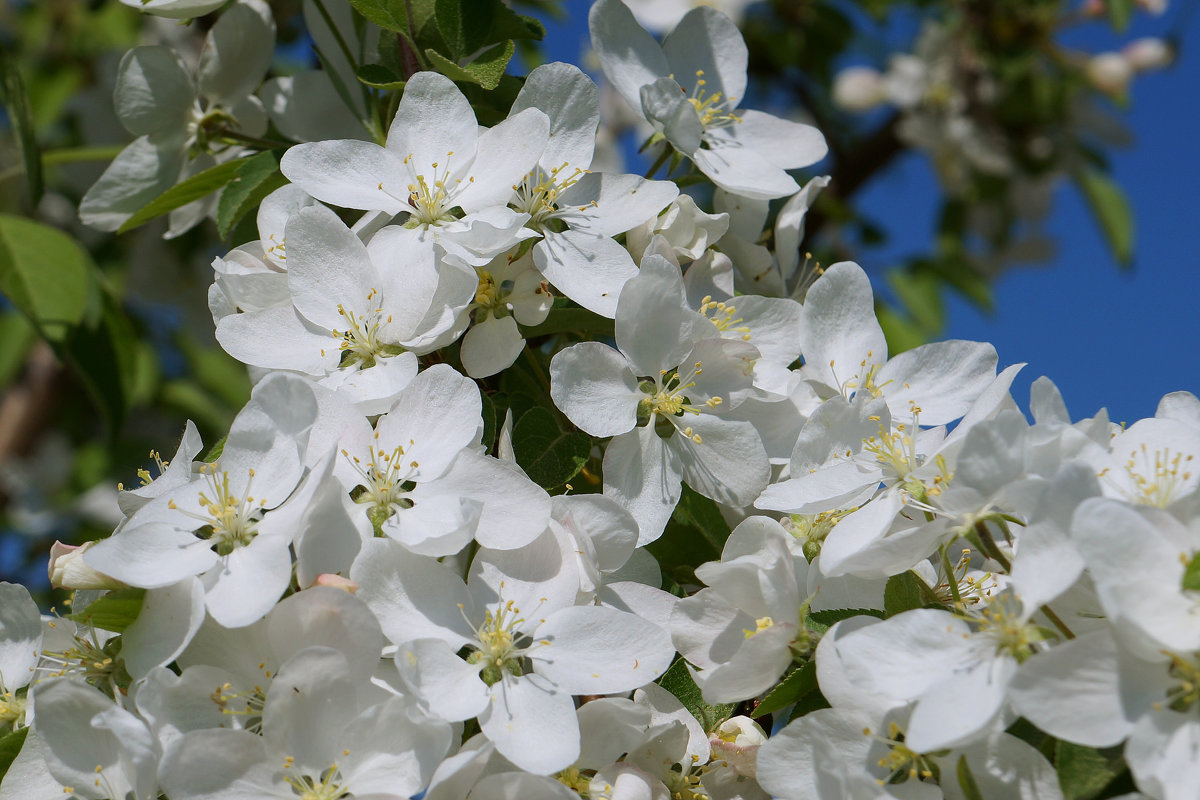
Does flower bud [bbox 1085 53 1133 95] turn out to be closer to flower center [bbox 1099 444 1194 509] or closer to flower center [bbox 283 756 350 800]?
flower center [bbox 1099 444 1194 509]

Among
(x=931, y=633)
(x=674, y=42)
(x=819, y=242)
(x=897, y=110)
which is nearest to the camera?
(x=931, y=633)

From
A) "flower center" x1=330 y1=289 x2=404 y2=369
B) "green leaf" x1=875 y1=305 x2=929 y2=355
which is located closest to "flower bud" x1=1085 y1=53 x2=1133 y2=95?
"green leaf" x1=875 y1=305 x2=929 y2=355

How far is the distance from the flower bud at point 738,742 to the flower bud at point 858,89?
10.7ft

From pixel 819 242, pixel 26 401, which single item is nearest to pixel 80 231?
pixel 26 401

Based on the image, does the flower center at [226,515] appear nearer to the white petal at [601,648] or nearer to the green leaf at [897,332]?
the white petal at [601,648]

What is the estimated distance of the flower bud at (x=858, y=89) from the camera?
156 inches

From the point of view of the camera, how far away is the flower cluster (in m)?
0.85

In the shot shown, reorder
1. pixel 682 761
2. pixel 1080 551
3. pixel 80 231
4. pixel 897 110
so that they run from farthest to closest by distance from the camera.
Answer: pixel 897 110 < pixel 80 231 < pixel 682 761 < pixel 1080 551

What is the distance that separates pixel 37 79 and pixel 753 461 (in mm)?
2626

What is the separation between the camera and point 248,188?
4.28ft

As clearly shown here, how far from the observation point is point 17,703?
1062 mm

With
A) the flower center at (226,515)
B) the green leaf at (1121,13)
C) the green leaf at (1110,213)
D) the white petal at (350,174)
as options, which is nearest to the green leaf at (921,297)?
the green leaf at (1110,213)

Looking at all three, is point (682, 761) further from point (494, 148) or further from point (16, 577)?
point (16, 577)

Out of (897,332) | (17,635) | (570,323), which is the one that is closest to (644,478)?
(570,323)
